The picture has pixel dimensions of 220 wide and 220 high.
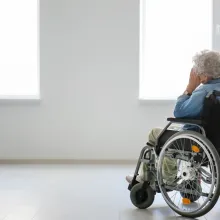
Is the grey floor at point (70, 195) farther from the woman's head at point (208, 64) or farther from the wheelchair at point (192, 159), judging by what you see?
the woman's head at point (208, 64)

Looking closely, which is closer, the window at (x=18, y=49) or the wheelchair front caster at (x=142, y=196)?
the wheelchair front caster at (x=142, y=196)

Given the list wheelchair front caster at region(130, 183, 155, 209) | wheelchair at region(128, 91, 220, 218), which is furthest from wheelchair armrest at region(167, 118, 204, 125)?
wheelchair front caster at region(130, 183, 155, 209)


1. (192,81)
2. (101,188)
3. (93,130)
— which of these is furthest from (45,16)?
(192,81)

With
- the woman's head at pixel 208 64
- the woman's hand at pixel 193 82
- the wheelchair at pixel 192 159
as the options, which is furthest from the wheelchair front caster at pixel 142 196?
the woman's head at pixel 208 64

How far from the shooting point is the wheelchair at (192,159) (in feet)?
8.69

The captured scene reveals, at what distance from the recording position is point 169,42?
16.9ft

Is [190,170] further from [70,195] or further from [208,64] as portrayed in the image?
[70,195]

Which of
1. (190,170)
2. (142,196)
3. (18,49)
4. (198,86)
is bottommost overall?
(142,196)

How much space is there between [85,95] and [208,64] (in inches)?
92.5

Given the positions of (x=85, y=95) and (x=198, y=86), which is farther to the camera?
(x=85, y=95)

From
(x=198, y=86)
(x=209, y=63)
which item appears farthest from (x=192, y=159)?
(x=209, y=63)

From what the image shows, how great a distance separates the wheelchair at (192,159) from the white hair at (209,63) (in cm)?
16

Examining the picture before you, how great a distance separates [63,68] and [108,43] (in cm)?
55

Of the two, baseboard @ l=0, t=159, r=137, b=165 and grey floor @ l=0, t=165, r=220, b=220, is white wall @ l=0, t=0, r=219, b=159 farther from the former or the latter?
grey floor @ l=0, t=165, r=220, b=220
